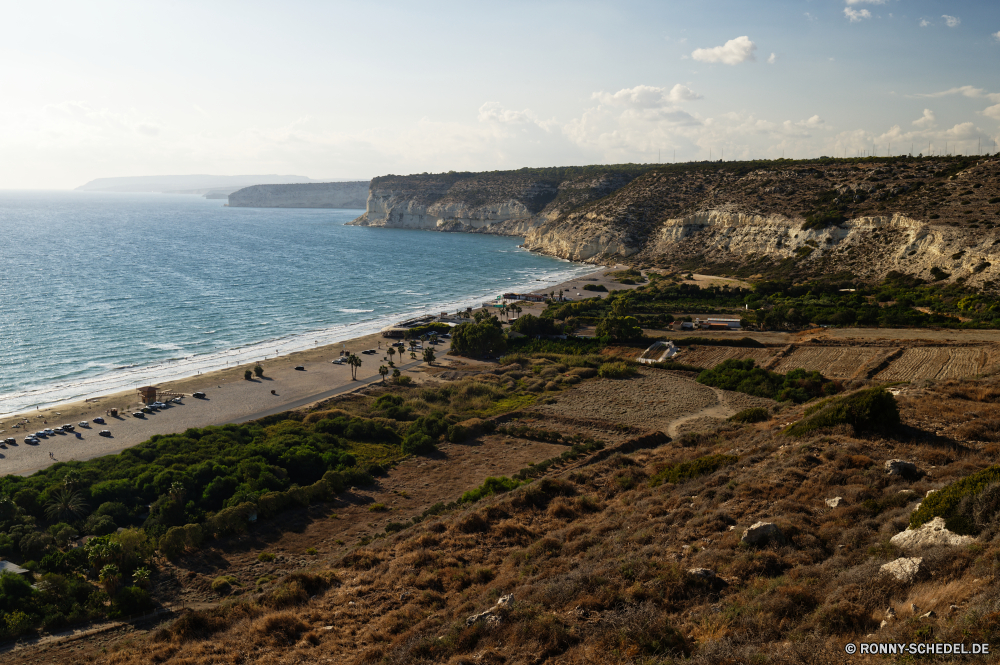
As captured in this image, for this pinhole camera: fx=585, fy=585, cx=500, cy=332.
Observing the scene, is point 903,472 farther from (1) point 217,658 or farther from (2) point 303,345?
(2) point 303,345

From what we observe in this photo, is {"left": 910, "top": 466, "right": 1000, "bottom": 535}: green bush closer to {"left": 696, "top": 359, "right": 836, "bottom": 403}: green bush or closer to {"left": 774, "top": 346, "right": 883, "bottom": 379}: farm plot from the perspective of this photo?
{"left": 696, "top": 359, "right": 836, "bottom": 403}: green bush

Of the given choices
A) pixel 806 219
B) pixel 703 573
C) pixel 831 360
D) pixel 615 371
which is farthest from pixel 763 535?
pixel 806 219

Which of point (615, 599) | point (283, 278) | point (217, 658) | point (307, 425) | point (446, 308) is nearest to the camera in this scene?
point (615, 599)

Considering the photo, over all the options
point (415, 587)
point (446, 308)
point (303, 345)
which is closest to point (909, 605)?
point (415, 587)

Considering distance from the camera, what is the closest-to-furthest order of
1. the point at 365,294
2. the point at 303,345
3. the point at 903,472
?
the point at 903,472
the point at 303,345
the point at 365,294

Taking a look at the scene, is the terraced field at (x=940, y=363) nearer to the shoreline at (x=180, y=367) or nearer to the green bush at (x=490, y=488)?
the green bush at (x=490, y=488)

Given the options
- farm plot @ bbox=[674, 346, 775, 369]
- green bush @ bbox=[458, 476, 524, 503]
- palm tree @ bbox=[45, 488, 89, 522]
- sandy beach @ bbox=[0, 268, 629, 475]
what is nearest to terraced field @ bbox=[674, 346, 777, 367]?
farm plot @ bbox=[674, 346, 775, 369]

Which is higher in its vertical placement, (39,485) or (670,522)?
(670,522)
